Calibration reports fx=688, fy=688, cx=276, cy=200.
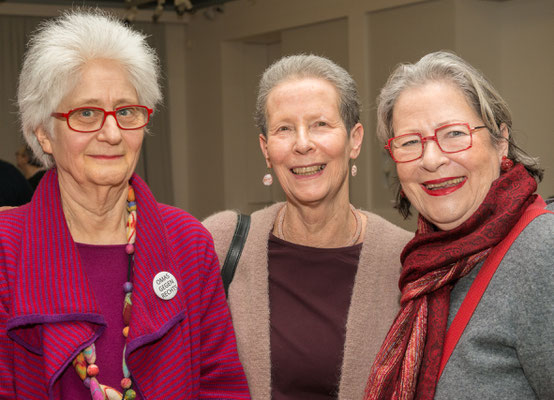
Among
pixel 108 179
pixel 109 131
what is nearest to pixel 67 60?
pixel 109 131

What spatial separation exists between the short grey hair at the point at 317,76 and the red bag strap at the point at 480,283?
0.80m

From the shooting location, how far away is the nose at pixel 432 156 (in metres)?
1.77

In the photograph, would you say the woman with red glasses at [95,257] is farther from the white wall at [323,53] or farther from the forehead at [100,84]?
the white wall at [323,53]

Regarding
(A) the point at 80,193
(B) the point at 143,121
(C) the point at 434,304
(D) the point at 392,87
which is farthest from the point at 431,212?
(A) the point at 80,193

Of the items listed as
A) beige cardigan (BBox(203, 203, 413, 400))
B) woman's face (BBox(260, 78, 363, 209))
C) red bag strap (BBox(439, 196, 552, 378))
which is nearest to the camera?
red bag strap (BBox(439, 196, 552, 378))

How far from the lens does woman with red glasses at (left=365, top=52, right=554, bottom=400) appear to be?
4.92 ft

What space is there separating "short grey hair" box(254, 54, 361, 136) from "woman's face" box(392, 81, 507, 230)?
0.46m

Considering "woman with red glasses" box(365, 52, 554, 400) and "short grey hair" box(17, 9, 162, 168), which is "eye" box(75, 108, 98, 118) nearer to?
"short grey hair" box(17, 9, 162, 168)

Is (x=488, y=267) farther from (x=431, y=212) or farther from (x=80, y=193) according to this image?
(x=80, y=193)

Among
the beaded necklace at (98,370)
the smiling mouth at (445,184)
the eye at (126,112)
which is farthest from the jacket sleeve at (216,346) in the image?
the smiling mouth at (445,184)

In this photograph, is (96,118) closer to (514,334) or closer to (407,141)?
(407,141)

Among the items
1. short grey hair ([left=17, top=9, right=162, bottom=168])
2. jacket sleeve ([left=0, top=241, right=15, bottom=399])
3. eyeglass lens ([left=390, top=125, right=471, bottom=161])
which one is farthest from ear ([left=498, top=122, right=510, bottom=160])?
jacket sleeve ([left=0, top=241, right=15, bottom=399])

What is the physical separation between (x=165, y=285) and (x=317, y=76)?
2.88ft

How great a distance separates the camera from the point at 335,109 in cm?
225
